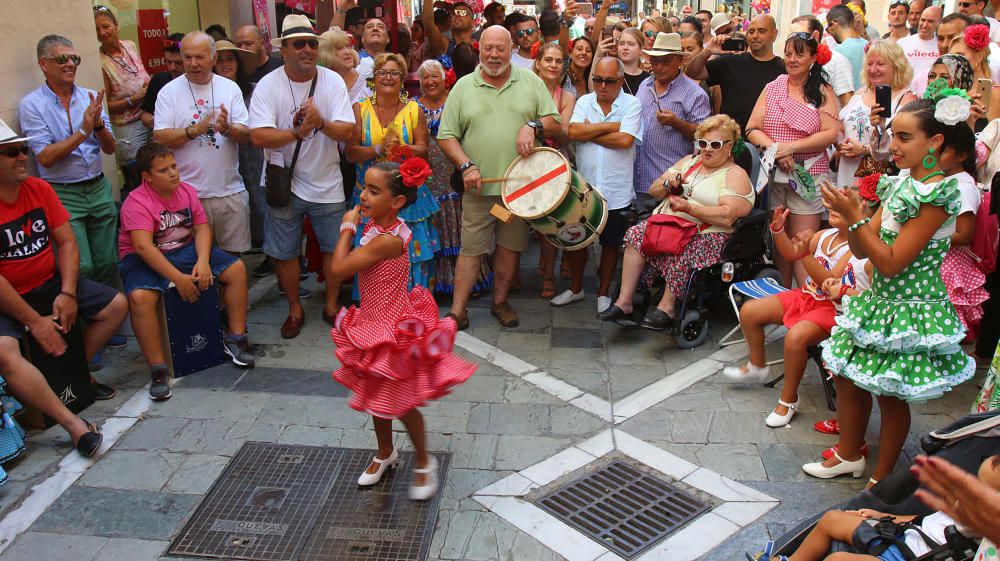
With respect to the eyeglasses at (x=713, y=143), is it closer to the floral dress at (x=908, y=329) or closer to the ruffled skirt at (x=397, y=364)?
the floral dress at (x=908, y=329)

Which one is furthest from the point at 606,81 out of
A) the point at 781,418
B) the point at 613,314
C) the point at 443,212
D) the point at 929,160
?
the point at 929,160

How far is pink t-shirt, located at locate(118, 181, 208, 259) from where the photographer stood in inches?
203

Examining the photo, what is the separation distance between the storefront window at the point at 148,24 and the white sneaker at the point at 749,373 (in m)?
5.88

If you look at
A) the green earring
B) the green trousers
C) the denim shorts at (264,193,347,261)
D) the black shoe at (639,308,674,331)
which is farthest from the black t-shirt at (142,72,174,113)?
the green earring

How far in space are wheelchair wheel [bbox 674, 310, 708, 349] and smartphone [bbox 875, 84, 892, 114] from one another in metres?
1.82

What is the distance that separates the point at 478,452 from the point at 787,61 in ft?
12.1

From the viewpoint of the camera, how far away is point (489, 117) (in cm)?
593

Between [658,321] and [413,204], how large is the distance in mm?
1903

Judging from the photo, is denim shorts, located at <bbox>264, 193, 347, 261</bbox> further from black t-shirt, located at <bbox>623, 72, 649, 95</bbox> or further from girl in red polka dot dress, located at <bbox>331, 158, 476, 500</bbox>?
black t-shirt, located at <bbox>623, 72, 649, 95</bbox>

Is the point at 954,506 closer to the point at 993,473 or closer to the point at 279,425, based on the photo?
the point at 993,473

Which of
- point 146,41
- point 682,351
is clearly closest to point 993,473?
point 682,351

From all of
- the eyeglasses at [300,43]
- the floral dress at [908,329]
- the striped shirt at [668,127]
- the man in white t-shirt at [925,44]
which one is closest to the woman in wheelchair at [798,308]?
the floral dress at [908,329]

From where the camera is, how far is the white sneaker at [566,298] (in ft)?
21.8

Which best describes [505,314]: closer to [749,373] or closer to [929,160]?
[749,373]
